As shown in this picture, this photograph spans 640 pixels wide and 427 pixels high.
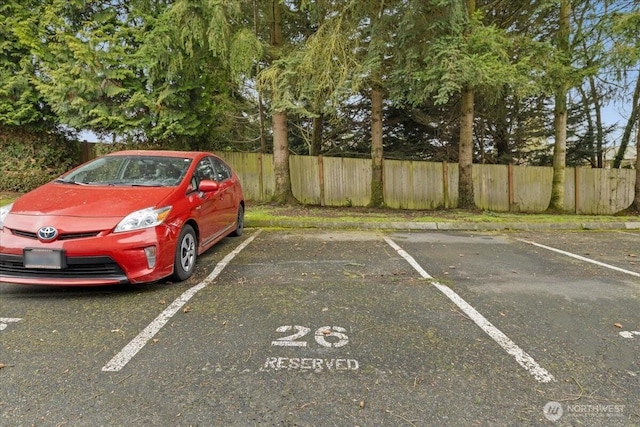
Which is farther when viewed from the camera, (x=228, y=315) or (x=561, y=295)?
(x=561, y=295)

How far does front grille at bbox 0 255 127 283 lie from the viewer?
347cm

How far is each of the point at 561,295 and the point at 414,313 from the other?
182 cm

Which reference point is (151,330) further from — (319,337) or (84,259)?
(319,337)

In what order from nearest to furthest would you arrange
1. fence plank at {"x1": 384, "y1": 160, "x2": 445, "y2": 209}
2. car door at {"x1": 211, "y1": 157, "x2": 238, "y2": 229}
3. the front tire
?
the front tire → car door at {"x1": 211, "y1": 157, "x2": 238, "y2": 229} → fence plank at {"x1": 384, "y1": 160, "x2": 445, "y2": 209}

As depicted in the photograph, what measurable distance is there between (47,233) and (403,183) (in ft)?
36.1

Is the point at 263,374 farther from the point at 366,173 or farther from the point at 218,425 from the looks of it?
the point at 366,173

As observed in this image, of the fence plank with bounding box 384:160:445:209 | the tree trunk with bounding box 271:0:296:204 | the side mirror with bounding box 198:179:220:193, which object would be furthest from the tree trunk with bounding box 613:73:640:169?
the side mirror with bounding box 198:179:220:193

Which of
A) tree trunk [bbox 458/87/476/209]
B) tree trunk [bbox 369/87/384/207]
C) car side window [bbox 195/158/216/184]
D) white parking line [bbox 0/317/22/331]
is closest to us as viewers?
white parking line [bbox 0/317/22/331]

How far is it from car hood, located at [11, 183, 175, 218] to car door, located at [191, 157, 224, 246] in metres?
0.54

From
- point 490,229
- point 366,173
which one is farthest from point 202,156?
point 366,173

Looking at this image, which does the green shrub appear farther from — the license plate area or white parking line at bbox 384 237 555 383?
white parking line at bbox 384 237 555 383

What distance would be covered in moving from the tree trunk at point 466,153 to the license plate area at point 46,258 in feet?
32.7

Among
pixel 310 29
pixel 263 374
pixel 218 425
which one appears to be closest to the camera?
pixel 218 425

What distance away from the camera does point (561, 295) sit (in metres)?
4.00
